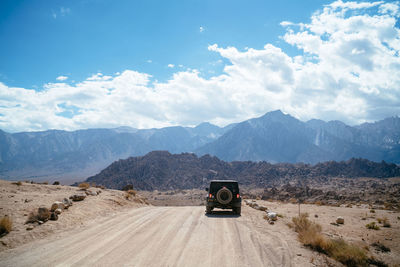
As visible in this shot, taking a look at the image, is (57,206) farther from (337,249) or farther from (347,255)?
(347,255)

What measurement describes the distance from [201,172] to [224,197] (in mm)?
96365

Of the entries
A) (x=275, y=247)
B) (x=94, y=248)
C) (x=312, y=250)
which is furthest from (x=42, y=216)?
(x=312, y=250)

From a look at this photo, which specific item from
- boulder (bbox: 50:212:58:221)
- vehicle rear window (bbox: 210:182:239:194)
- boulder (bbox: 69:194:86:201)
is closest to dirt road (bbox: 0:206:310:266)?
boulder (bbox: 50:212:58:221)

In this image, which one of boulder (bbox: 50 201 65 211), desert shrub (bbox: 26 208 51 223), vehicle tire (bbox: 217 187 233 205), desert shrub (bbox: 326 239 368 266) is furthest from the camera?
vehicle tire (bbox: 217 187 233 205)

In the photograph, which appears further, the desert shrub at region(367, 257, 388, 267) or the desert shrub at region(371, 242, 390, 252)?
the desert shrub at region(371, 242, 390, 252)

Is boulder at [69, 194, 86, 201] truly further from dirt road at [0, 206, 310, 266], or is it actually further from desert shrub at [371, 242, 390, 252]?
desert shrub at [371, 242, 390, 252]

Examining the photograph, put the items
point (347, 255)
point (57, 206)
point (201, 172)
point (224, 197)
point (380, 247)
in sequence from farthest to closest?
point (201, 172)
point (224, 197)
point (57, 206)
point (380, 247)
point (347, 255)

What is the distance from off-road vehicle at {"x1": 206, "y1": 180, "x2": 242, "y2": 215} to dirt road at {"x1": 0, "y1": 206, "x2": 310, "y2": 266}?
3.71 m

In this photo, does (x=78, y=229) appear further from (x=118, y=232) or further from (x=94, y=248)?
(x=94, y=248)

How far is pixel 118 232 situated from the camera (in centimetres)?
1012

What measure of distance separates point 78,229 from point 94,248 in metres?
3.18

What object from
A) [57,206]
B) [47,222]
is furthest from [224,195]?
[47,222]

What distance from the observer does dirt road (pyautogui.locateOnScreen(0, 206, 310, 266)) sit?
6852mm

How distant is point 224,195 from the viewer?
15.2 m
